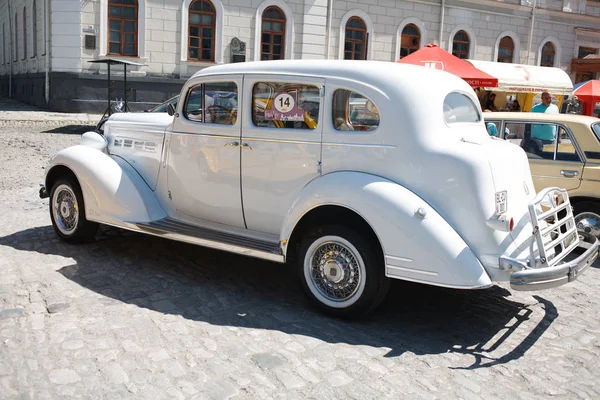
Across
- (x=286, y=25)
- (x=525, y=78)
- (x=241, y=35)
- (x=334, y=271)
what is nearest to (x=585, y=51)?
(x=286, y=25)

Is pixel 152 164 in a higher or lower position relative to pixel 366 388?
higher

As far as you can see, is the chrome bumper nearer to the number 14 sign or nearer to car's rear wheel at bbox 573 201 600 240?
the number 14 sign

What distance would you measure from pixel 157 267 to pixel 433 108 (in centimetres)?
296

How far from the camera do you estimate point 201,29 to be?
21.7 meters

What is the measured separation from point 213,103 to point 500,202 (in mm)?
2630

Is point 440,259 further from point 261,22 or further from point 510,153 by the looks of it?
point 261,22

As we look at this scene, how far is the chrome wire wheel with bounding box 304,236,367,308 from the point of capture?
172 inches

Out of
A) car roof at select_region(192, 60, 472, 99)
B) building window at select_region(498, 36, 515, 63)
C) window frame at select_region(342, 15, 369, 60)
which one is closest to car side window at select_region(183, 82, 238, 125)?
car roof at select_region(192, 60, 472, 99)

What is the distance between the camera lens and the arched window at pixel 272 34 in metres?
22.8

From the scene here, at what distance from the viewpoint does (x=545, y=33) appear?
94.7ft

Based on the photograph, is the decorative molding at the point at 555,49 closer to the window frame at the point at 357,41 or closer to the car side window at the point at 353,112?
the window frame at the point at 357,41

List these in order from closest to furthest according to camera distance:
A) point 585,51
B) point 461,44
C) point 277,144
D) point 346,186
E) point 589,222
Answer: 1. point 346,186
2. point 277,144
3. point 589,222
4. point 461,44
5. point 585,51

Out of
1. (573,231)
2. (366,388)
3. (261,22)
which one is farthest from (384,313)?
(261,22)

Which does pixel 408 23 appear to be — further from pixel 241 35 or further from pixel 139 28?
pixel 139 28
